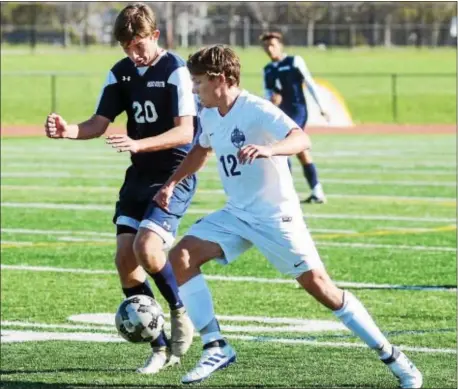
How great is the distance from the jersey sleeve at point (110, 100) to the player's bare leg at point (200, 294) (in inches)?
44.7

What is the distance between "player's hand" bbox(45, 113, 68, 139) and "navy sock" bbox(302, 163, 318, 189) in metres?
10.2

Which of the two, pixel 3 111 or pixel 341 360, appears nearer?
pixel 341 360

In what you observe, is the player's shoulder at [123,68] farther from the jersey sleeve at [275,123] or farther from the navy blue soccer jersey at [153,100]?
the jersey sleeve at [275,123]

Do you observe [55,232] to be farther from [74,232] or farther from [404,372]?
[404,372]

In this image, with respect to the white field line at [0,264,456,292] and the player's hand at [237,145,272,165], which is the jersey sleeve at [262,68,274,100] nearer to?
the white field line at [0,264,456,292]

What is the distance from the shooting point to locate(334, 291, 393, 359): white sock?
22.8 ft

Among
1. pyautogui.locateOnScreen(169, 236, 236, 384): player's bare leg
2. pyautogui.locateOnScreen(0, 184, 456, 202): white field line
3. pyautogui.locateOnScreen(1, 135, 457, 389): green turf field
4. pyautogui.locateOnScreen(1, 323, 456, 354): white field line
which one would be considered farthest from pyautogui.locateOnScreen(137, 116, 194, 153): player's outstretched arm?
pyautogui.locateOnScreen(0, 184, 456, 202): white field line

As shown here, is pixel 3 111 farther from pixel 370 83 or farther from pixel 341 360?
pixel 341 360

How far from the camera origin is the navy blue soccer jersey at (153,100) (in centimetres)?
773

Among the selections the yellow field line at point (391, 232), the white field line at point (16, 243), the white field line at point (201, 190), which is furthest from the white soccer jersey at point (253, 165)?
the white field line at point (201, 190)

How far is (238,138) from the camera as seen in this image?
7.01 m

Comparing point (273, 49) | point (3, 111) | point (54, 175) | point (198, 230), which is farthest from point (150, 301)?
point (3, 111)

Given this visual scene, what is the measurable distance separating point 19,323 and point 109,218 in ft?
22.5

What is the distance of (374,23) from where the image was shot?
6800cm
